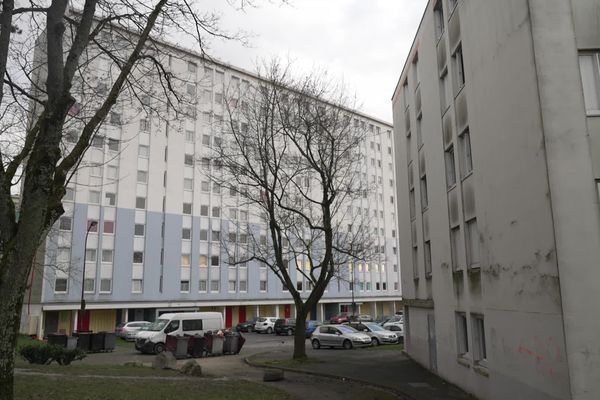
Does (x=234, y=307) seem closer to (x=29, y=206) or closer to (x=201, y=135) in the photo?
(x=201, y=135)

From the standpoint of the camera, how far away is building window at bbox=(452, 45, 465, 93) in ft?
48.7

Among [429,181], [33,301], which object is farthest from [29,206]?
[33,301]

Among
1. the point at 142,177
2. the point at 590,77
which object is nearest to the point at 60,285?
the point at 142,177

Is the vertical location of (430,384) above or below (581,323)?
below

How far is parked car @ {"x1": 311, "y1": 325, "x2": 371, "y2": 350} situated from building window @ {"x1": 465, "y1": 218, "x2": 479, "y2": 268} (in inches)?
653

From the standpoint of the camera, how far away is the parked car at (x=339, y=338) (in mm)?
29250

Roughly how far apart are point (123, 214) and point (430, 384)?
1484 inches

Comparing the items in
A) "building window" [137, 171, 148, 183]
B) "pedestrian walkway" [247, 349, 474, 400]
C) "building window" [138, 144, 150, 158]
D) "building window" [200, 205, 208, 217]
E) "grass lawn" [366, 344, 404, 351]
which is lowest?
"grass lawn" [366, 344, 404, 351]

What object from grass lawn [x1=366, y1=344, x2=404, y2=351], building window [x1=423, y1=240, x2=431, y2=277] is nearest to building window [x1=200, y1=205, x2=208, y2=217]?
grass lawn [x1=366, y1=344, x2=404, y2=351]

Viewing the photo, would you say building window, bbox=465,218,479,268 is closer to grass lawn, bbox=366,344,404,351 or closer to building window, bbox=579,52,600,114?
building window, bbox=579,52,600,114

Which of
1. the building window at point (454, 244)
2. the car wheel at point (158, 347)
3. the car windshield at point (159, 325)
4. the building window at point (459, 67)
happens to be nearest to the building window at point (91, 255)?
the car windshield at point (159, 325)

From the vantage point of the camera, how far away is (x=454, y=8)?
1511cm

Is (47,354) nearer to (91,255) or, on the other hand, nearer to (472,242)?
(472,242)

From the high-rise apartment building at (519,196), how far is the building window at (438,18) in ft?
0.24
